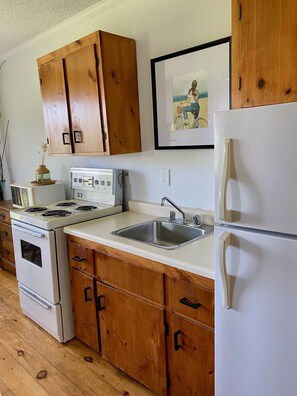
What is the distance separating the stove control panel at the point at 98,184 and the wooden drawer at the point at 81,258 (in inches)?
21.7

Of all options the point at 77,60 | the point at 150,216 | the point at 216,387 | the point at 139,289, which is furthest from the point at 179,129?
the point at 216,387

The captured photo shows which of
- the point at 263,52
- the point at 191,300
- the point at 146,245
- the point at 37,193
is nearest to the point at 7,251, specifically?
the point at 37,193

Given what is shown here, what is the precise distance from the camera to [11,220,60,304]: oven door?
2.23 metres

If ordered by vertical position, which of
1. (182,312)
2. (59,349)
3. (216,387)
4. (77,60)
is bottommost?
(59,349)

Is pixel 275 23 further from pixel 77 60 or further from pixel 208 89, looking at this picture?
pixel 77 60

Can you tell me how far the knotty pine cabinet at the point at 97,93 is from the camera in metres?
2.19

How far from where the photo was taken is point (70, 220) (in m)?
2.27

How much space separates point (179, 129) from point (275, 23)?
3.61 ft

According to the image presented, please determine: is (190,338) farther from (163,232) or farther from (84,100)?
(84,100)

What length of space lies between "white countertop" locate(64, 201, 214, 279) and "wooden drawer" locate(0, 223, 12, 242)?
1.57 metres

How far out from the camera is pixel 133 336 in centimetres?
182

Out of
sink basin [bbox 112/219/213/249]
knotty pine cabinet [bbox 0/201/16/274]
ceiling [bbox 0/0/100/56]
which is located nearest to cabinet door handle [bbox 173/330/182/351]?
sink basin [bbox 112/219/213/249]

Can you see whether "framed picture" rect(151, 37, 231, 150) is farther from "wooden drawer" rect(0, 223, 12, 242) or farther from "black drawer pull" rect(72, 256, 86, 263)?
"wooden drawer" rect(0, 223, 12, 242)

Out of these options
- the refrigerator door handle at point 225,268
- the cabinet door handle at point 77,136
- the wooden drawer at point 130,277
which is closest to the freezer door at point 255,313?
the refrigerator door handle at point 225,268
